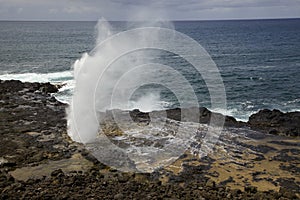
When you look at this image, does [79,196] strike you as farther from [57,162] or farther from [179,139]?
[179,139]

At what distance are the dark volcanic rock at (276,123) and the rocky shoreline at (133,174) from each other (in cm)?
8

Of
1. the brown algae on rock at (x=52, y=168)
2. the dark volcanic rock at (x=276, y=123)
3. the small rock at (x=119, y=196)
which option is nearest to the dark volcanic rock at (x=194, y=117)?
the dark volcanic rock at (x=276, y=123)

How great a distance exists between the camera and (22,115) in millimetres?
30484

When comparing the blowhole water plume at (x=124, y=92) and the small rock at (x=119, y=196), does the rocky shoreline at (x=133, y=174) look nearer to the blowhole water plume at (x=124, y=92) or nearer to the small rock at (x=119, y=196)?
the small rock at (x=119, y=196)

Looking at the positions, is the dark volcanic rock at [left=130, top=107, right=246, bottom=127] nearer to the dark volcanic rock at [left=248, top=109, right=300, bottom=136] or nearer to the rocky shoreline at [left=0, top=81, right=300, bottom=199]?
the rocky shoreline at [left=0, top=81, right=300, bottom=199]

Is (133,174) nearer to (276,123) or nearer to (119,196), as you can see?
(119,196)

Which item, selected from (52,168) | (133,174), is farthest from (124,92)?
(133,174)

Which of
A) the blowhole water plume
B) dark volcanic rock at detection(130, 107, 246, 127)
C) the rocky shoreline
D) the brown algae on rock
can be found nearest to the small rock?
the rocky shoreline

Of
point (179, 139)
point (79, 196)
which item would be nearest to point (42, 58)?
point (179, 139)

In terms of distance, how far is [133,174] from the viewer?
781 inches

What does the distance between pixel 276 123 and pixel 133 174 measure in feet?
49.5

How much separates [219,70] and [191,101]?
20.9m

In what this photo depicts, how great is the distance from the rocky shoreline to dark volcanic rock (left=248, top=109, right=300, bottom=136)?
0.25 feet

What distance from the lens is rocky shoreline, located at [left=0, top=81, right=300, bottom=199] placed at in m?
17.7
